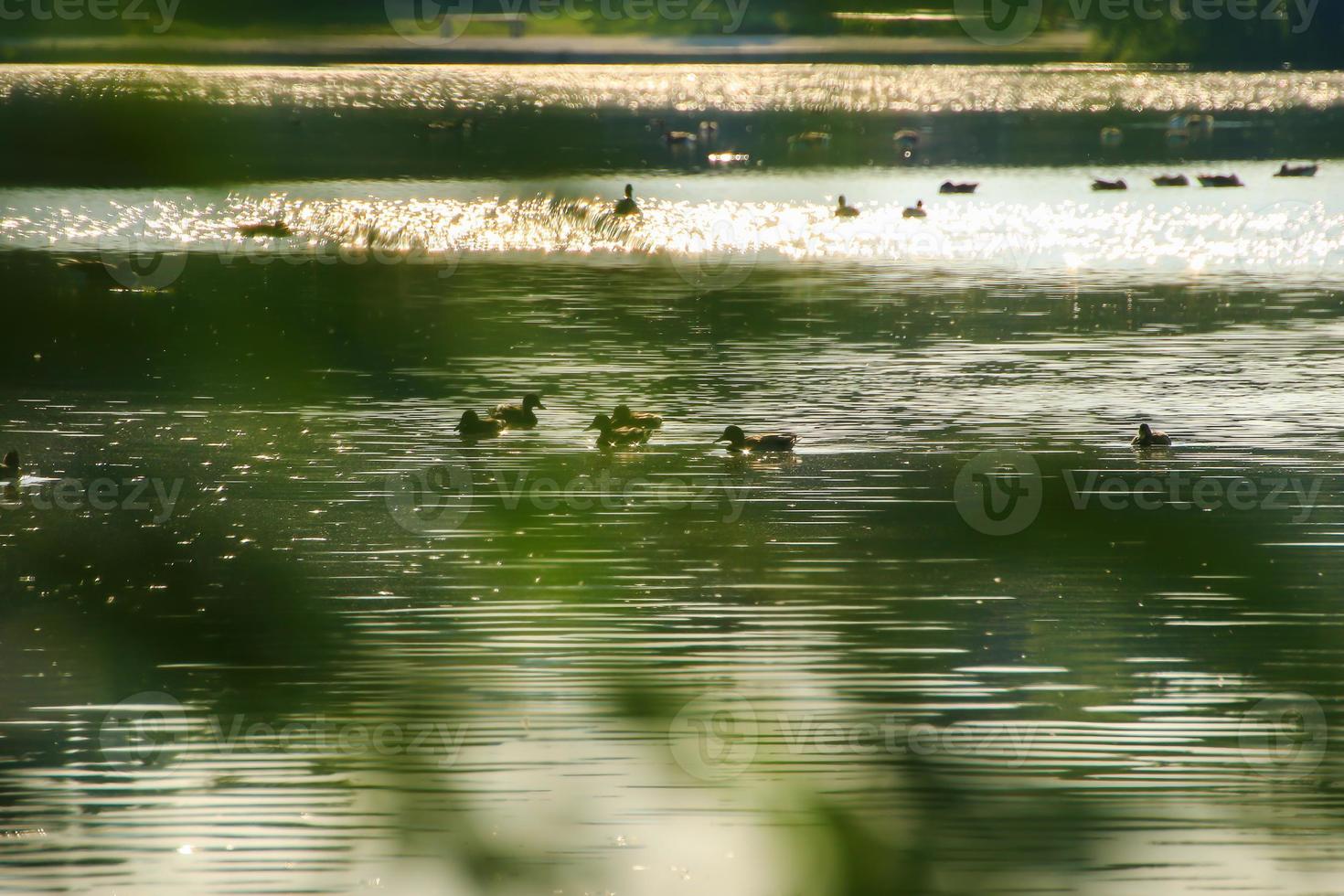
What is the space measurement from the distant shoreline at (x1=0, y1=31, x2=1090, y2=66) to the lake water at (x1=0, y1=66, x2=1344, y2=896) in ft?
299

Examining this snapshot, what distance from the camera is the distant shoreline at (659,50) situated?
11812 cm

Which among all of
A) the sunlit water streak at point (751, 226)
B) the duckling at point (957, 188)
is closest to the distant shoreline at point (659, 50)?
the sunlit water streak at point (751, 226)

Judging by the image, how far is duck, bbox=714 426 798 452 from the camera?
16.2 m

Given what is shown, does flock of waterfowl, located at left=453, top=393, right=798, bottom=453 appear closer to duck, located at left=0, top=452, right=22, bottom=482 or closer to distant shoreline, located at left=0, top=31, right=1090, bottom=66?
duck, located at left=0, top=452, right=22, bottom=482

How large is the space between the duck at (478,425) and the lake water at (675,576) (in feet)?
1.07

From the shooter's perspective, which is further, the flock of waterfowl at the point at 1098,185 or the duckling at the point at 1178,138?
the duckling at the point at 1178,138

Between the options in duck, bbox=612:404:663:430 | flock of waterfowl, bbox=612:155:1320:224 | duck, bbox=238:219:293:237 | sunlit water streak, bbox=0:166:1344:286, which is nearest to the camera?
duck, bbox=612:404:663:430

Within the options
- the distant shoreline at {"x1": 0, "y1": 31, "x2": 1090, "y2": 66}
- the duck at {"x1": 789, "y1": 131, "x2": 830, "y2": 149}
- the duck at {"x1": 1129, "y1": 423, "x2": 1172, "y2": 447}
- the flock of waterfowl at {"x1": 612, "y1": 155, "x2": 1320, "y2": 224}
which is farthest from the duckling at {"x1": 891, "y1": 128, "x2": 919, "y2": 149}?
the distant shoreline at {"x1": 0, "y1": 31, "x2": 1090, "y2": 66}

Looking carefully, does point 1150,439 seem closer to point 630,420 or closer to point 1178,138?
point 630,420

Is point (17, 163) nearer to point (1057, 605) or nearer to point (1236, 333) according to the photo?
point (1236, 333)

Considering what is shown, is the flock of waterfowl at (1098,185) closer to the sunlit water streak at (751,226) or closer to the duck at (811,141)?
the sunlit water streak at (751,226)

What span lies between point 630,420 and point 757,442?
4.32ft

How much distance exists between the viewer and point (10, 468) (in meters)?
15.8

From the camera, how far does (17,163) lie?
50531mm
